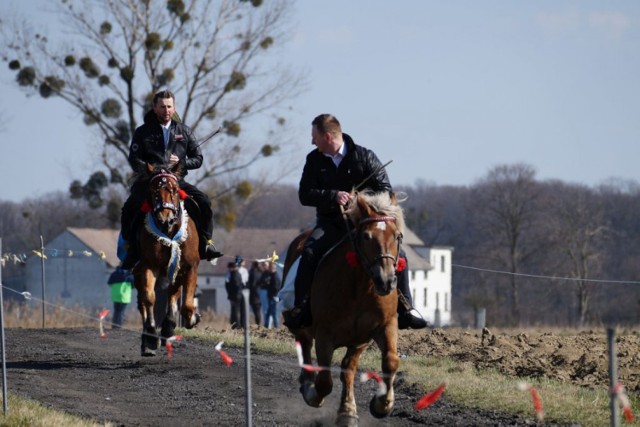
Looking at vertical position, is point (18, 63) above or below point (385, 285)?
above

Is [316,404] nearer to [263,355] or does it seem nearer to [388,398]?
[388,398]

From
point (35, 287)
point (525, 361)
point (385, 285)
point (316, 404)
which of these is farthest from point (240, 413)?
point (35, 287)

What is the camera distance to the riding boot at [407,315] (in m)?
9.92

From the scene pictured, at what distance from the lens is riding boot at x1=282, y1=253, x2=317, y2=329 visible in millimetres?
9969

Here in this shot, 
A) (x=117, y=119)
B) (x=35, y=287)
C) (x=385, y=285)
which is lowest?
(x=35, y=287)

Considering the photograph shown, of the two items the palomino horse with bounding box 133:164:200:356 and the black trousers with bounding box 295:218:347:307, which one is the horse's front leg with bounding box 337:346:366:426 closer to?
the black trousers with bounding box 295:218:347:307

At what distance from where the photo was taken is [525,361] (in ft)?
47.3

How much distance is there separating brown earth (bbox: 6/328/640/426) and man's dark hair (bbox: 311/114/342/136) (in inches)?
98.2

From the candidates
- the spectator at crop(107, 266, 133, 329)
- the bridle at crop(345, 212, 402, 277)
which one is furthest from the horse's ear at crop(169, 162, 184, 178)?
the spectator at crop(107, 266, 133, 329)

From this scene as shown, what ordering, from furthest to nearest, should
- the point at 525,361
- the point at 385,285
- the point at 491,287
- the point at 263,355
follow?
the point at 491,287 → the point at 263,355 → the point at 525,361 → the point at 385,285

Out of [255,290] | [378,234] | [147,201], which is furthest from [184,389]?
[255,290]

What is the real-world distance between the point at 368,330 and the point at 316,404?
999 millimetres

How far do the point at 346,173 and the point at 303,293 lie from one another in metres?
1.17

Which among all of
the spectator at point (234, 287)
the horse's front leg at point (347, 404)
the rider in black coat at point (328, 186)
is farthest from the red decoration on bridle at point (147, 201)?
the spectator at point (234, 287)
